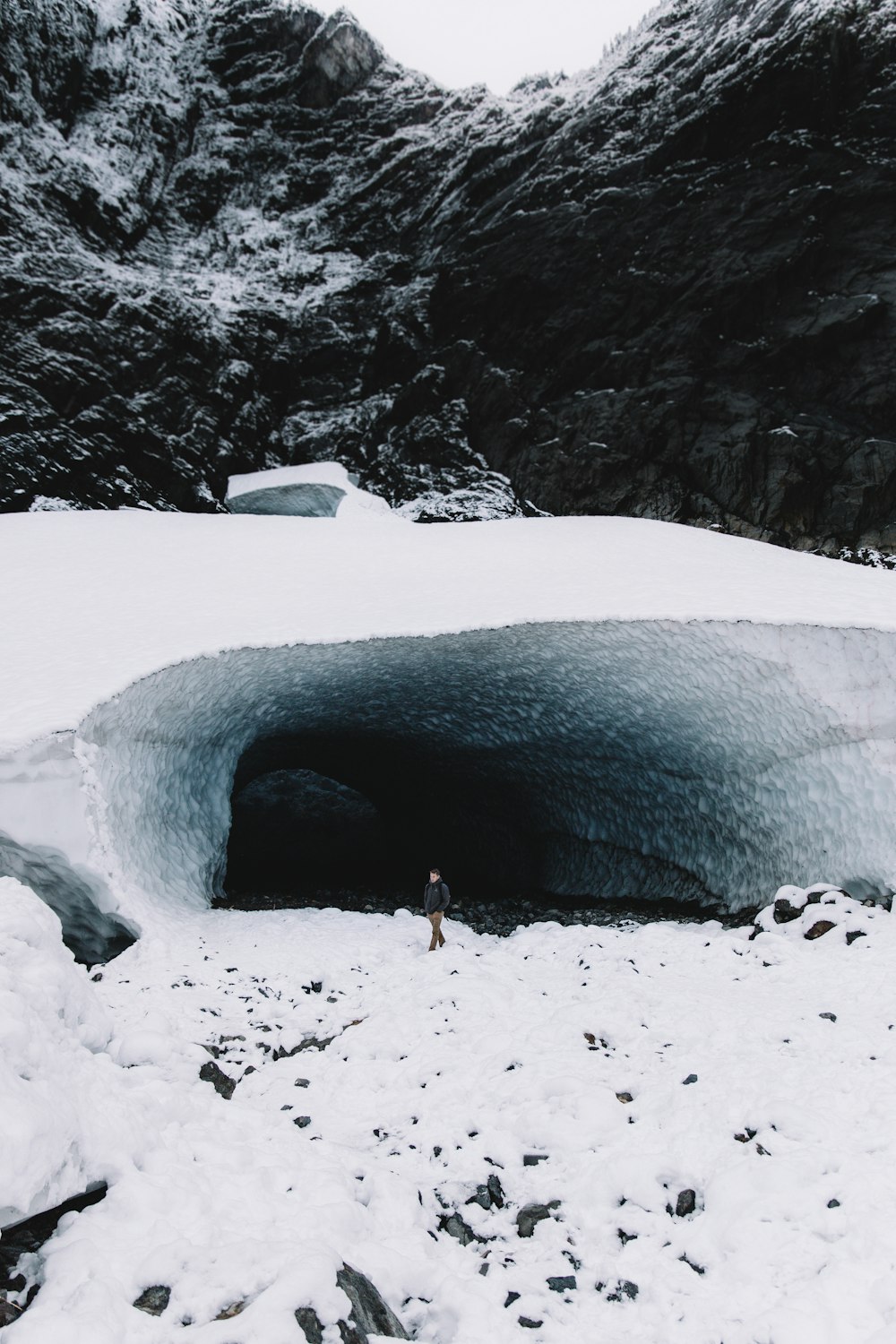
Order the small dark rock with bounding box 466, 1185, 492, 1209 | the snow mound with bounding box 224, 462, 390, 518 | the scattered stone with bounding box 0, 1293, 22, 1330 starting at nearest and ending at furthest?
the scattered stone with bounding box 0, 1293, 22, 1330 < the small dark rock with bounding box 466, 1185, 492, 1209 < the snow mound with bounding box 224, 462, 390, 518

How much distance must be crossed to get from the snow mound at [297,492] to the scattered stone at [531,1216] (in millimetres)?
15521

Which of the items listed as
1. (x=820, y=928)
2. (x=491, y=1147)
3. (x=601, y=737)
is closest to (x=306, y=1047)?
(x=491, y=1147)

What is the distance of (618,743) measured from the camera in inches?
401

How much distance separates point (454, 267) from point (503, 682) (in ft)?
46.9

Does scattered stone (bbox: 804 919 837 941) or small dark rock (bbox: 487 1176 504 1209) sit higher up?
scattered stone (bbox: 804 919 837 941)

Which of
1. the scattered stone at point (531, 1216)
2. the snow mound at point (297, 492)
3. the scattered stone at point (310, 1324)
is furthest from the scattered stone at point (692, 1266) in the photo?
the snow mound at point (297, 492)

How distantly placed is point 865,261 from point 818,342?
172 centimetres

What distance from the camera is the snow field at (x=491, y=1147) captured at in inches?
104

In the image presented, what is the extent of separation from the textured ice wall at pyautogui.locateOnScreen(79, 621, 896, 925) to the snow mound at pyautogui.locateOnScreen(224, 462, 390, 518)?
7376 mm

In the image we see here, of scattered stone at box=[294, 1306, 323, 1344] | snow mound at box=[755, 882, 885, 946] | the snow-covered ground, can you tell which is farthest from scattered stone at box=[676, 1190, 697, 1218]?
snow mound at box=[755, 882, 885, 946]

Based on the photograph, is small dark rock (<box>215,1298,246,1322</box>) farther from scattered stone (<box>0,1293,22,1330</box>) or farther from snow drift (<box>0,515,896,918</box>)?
snow drift (<box>0,515,896,918</box>)

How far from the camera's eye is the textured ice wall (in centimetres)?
686

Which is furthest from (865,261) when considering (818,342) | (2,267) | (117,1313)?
(2,267)

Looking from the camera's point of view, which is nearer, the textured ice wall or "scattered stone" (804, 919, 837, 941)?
"scattered stone" (804, 919, 837, 941)
